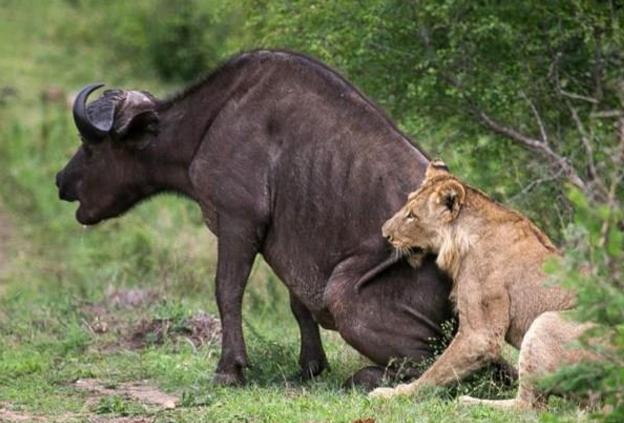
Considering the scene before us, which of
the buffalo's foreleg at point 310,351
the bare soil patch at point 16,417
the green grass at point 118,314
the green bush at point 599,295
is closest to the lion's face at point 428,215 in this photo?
the green grass at point 118,314

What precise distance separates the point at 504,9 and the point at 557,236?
1868mm

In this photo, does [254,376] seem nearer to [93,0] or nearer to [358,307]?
[358,307]

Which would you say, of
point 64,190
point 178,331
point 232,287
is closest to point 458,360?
point 232,287

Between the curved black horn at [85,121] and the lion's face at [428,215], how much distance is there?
2160 millimetres

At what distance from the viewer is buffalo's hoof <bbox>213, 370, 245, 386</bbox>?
9816 millimetres

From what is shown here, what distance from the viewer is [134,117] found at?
10.2 metres

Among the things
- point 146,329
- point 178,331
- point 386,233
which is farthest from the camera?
point 146,329

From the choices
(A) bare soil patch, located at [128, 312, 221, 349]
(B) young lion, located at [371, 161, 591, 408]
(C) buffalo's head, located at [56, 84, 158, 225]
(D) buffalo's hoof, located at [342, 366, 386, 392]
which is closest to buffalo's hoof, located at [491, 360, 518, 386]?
(B) young lion, located at [371, 161, 591, 408]

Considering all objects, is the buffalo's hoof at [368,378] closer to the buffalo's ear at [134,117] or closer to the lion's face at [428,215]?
the lion's face at [428,215]

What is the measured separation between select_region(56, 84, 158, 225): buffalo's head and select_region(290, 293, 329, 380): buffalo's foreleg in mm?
1309

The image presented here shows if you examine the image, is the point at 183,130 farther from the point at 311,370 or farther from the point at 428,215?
the point at 428,215

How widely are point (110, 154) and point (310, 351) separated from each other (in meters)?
1.83

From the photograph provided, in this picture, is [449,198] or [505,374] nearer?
[449,198]

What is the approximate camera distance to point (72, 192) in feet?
35.0
